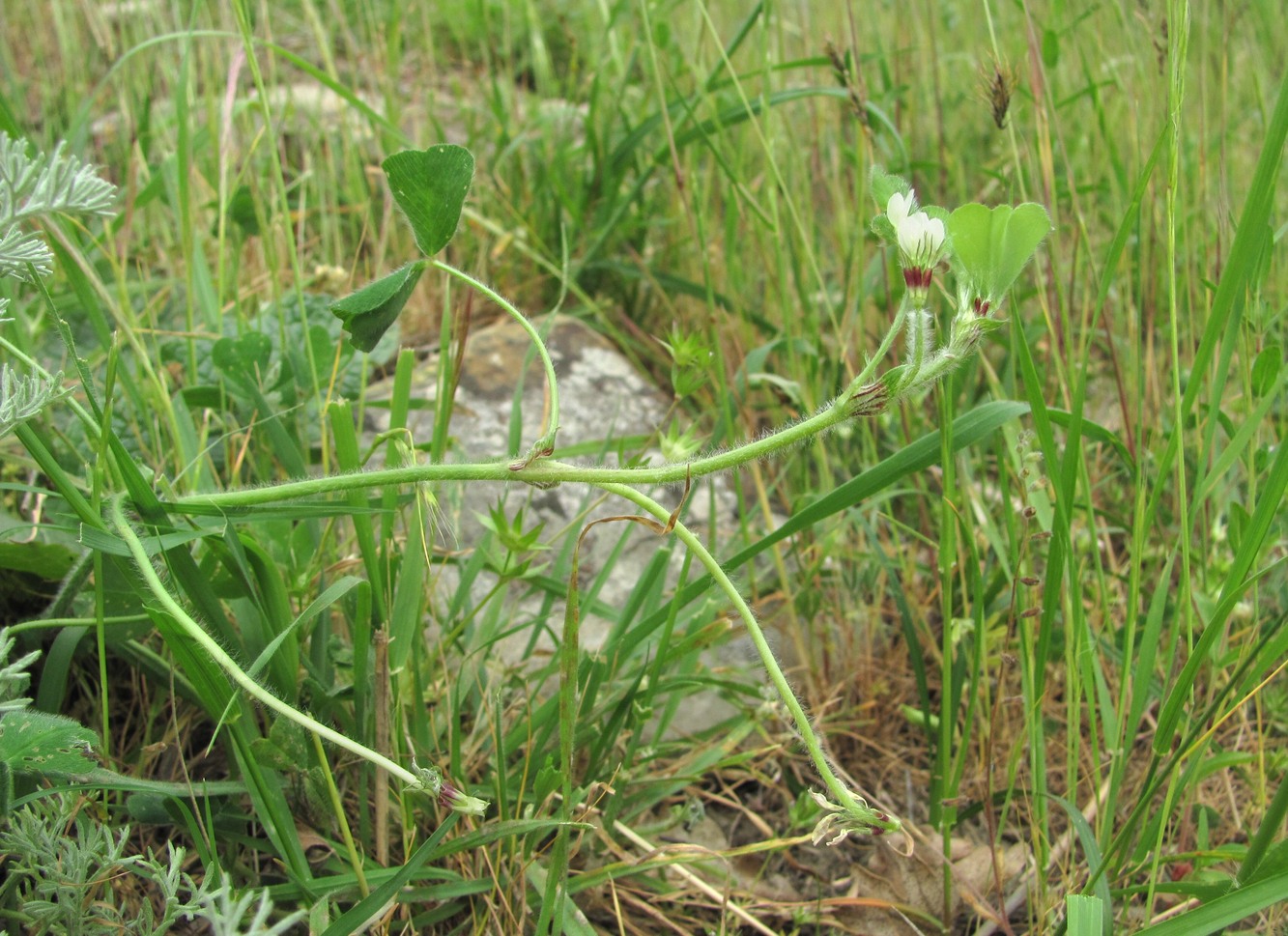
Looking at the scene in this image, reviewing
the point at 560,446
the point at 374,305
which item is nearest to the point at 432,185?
the point at 374,305

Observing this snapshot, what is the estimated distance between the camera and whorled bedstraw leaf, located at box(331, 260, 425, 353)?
31.2 inches

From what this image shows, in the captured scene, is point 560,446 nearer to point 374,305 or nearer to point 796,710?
point 374,305

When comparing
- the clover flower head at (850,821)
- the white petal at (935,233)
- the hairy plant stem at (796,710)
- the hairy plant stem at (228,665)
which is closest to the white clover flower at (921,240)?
the white petal at (935,233)

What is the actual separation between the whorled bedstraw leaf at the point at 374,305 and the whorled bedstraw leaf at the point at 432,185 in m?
0.03

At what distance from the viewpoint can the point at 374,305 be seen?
79cm

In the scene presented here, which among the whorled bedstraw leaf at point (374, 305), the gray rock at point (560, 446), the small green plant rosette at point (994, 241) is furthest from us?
the gray rock at point (560, 446)

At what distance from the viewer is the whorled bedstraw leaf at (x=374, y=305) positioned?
0.79 m

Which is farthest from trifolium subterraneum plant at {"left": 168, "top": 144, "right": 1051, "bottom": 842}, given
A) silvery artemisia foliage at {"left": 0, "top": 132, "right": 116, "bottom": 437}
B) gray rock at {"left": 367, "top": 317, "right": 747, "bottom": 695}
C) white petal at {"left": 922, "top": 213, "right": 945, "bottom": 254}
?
gray rock at {"left": 367, "top": 317, "right": 747, "bottom": 695}

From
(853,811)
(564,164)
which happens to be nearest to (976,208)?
(853,811)

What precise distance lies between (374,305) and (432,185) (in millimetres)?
119

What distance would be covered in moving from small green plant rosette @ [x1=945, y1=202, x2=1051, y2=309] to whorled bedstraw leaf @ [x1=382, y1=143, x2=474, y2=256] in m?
0.38

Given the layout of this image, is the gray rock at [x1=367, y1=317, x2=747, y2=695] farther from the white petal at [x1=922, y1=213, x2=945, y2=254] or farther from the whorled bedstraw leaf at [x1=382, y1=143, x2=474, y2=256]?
the white petal at [x1=922, y1=213, x2=945, y2=254]

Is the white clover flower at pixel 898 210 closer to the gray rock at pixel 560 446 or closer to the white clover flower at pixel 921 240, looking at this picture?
the white clover flower at pixel 921 240

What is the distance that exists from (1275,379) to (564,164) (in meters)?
1.39
